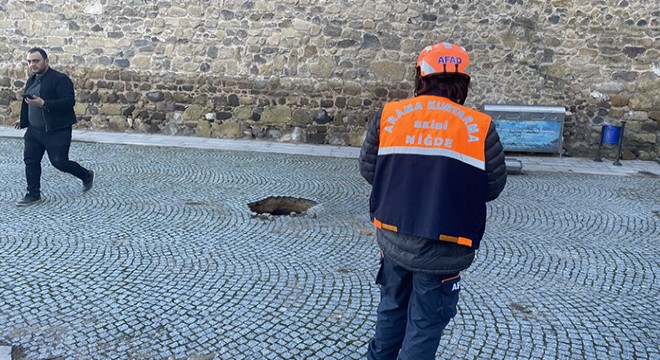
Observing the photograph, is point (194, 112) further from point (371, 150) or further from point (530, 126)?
point (371, 150)

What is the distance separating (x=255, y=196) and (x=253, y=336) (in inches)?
136

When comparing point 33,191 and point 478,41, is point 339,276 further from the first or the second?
point 478,41

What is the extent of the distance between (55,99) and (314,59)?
574 centimetres

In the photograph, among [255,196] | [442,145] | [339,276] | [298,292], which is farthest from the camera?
[255,196]

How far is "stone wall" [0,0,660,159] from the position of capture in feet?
32.5

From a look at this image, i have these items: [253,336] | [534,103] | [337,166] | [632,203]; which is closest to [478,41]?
[534,103]

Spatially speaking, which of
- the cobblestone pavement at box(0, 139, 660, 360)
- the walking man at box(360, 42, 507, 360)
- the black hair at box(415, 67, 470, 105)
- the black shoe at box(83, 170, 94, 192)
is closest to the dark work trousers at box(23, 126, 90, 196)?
the cobblestone pavement at box(0, 139, 660, 360)

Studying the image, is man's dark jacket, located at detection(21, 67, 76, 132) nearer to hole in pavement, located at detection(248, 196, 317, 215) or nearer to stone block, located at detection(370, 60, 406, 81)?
hole in pavement, located at detection(248, 196, 317, 215)

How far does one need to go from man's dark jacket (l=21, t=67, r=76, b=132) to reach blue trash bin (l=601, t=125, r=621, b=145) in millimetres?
8789

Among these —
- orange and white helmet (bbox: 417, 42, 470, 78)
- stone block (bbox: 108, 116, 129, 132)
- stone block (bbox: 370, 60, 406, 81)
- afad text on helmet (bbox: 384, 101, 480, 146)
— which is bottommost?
stone block (bbox: 108, 116, 129, 132)

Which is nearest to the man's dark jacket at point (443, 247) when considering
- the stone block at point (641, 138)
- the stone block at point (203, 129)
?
the stone block at point (203, 129)

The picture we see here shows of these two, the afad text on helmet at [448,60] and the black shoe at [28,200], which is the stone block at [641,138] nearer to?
the afad text on helmet at [448,60]

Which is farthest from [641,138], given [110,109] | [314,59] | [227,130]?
[110,109]

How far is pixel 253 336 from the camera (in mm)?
3154
